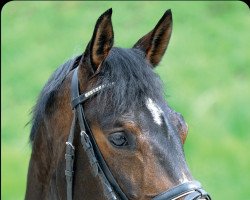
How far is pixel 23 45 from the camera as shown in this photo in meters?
16.0

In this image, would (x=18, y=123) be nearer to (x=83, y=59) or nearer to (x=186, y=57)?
(x=186, y=57)

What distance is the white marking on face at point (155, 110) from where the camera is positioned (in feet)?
14.4

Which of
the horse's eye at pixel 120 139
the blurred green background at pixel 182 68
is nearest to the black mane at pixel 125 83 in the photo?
the horse's eye at pixel 120 139

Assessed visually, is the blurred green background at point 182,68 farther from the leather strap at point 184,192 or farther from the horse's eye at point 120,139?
the leather strap at point 184,192

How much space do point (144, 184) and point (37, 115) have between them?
1.09m

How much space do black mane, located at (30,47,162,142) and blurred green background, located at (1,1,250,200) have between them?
5.86 metres

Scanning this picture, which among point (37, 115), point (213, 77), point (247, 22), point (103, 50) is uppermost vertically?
point (247, 22)

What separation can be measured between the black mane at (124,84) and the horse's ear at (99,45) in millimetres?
61

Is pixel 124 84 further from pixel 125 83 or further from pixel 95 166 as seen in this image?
pixel 95 166

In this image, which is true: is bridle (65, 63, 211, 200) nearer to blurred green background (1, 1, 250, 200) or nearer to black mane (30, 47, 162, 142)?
black mane (30, 47, 162, 142)

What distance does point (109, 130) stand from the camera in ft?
14.4

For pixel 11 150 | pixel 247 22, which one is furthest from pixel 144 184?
pixel 247 22

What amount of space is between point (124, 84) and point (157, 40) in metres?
0.62

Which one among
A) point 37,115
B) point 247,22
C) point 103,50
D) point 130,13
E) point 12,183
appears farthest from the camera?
point 130,13
